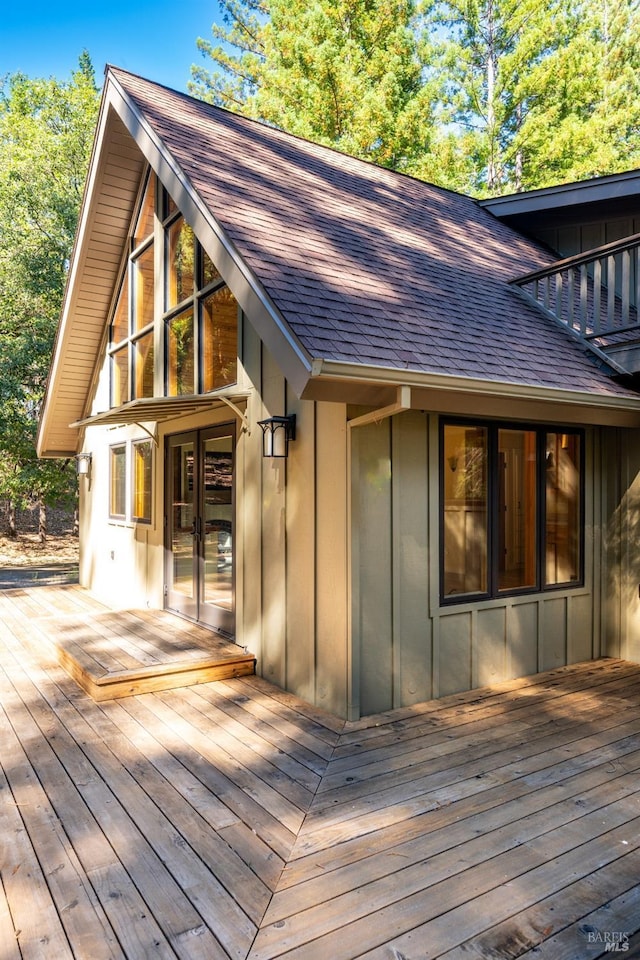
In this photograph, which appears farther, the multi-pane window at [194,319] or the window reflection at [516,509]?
the multi-pane window at [194,319]

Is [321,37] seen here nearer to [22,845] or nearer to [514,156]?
[514,156]

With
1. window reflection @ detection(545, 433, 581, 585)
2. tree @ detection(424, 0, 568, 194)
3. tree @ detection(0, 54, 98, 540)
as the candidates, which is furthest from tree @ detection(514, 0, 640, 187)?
window reflection @ detection(545, 433, 581, 585)

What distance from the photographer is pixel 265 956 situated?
6.62 ft

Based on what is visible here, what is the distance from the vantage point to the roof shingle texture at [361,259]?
12.7ft

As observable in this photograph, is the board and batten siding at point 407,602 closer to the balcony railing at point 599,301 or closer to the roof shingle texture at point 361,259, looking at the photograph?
the roof shingle texture at point 361,259

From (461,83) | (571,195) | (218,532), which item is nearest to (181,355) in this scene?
(218,532)

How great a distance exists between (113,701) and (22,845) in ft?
5.82

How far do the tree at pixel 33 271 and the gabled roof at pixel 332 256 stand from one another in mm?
5500

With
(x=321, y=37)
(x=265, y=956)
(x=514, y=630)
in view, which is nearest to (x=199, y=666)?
(x=514, y=630)

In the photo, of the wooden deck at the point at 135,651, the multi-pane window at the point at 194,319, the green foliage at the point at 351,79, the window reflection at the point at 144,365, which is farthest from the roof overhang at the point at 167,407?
the green foliage at the point at 351,79

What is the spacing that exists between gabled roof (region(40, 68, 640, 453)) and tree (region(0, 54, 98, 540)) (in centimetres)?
550

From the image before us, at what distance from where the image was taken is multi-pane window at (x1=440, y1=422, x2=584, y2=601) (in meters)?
4.54

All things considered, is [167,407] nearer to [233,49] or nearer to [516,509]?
[516,509]

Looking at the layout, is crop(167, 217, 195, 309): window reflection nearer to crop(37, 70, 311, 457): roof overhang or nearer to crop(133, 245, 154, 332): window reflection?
crop(133, 245, 154, 332): window reflection
